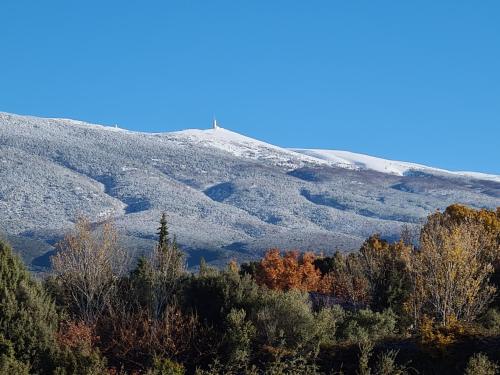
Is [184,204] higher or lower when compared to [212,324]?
higher

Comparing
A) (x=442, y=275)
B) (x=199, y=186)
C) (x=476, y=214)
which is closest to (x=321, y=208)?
(x=199, y=186)

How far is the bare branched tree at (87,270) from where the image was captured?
25872mm

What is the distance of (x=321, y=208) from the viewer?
176250 mm

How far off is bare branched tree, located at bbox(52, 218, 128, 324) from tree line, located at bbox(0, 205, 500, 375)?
5 cm

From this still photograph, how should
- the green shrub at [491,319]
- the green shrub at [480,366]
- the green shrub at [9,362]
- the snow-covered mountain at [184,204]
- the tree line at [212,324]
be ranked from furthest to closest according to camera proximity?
the snow-covered mountain at [184,204], the green shrub at [491,319], the tree line at [212,324], the green shrub at [9,362], the green shrub at [480,366]

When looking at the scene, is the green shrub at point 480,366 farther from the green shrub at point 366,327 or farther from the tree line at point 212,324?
the green shrub at point 366,327

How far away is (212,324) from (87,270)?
5.88 meters

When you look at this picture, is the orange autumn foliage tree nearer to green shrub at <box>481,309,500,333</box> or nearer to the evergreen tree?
green shrub at <box>481,309,500,333</box>

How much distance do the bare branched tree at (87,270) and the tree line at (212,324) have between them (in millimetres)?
46

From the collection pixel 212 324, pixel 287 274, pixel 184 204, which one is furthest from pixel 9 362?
pixel 184 204

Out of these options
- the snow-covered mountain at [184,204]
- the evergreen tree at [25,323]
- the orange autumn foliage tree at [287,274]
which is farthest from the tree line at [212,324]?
the snow-covered mountain at [184,204]

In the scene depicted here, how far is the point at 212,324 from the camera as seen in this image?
2259 cm

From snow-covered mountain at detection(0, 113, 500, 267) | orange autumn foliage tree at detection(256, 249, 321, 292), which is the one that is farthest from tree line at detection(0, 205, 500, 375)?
snow-covered mountain at detection(0, 113, 500, 267)

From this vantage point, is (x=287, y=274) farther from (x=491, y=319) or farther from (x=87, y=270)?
(x=491, y=319)
